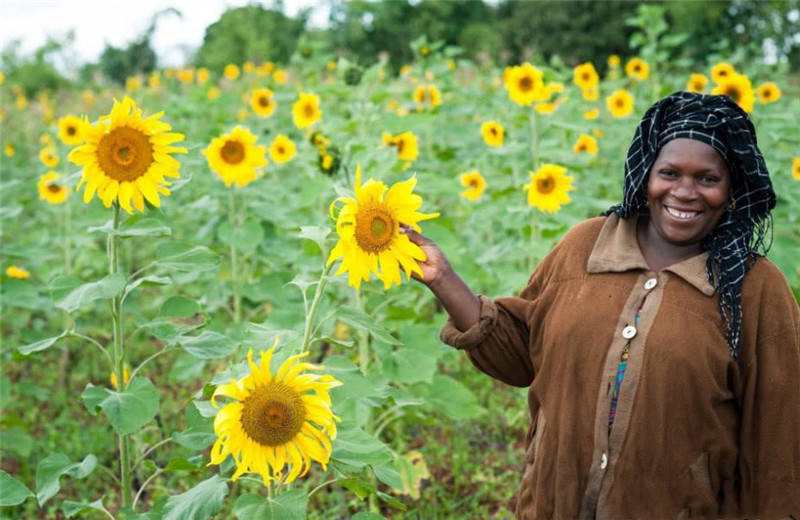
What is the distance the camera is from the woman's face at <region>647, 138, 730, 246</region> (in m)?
2.12

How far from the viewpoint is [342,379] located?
2.10 meters

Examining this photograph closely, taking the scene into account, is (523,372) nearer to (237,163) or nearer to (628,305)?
(628,305)

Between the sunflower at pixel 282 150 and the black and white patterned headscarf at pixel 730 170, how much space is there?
2767mm

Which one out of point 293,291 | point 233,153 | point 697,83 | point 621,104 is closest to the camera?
point 293,291

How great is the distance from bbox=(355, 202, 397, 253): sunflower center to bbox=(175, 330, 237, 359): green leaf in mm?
583

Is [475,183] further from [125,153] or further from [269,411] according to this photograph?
[269,411]

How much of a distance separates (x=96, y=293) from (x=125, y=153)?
1.27ft

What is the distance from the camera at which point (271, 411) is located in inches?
73.1

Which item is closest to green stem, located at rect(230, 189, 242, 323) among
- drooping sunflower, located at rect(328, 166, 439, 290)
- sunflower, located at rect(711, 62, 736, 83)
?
drooping sunflower, located at rect(328, 166, 439, 290)

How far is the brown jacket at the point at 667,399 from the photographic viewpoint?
6.74ft

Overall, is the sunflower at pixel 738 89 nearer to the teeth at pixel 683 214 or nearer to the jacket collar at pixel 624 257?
the jacket collar at pixel 624 257

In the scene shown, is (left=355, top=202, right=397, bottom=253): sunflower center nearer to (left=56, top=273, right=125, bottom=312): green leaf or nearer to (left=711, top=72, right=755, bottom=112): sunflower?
(left=56, top=273, right=125, bottom=312): green leaf

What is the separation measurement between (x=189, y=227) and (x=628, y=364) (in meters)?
4.40

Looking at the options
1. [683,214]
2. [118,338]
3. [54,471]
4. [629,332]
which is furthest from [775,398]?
[54,471]
